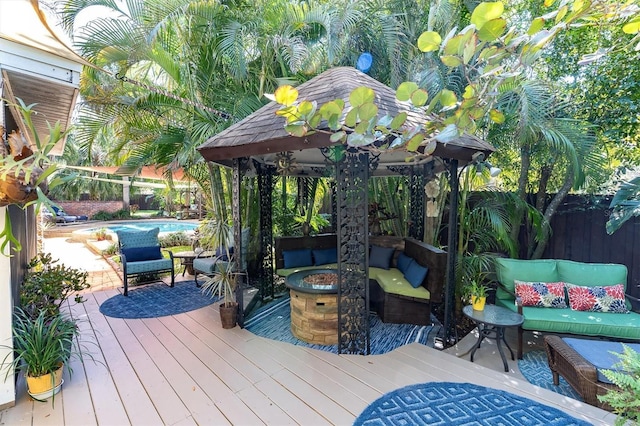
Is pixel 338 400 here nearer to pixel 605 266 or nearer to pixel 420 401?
pixel 420 401

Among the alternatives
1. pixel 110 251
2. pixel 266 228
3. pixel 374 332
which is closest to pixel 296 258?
pixel 266 228

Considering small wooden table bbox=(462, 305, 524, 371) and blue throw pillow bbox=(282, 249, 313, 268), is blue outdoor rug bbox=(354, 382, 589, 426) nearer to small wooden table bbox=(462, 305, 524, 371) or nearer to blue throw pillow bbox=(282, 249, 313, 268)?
small wooden table bbox=(462, 305, 524, 371)

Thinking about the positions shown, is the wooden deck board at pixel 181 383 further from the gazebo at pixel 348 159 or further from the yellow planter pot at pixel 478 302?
the yellow planter pot at pixel 478 302

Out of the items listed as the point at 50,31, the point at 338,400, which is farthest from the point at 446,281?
the point at 50,31

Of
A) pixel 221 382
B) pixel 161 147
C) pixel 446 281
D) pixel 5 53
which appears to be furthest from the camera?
pixel 161 147

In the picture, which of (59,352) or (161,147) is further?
(161,147)

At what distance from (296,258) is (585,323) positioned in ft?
14.6

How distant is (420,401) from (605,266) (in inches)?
141

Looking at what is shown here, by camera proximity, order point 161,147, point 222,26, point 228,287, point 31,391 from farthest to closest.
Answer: point 161,147
point 222,26
point 228,287
point 31,391

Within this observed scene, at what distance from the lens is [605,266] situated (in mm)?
4398

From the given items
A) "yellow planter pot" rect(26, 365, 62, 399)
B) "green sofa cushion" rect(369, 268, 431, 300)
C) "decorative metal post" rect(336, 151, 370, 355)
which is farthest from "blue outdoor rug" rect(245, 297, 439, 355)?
"yellow planter pot" rect(26, 365, 62, 399)

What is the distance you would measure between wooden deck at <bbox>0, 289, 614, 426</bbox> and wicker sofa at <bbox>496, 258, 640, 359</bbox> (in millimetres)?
1060

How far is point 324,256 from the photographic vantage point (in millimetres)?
6469

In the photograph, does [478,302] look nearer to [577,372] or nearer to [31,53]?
[577,372]
